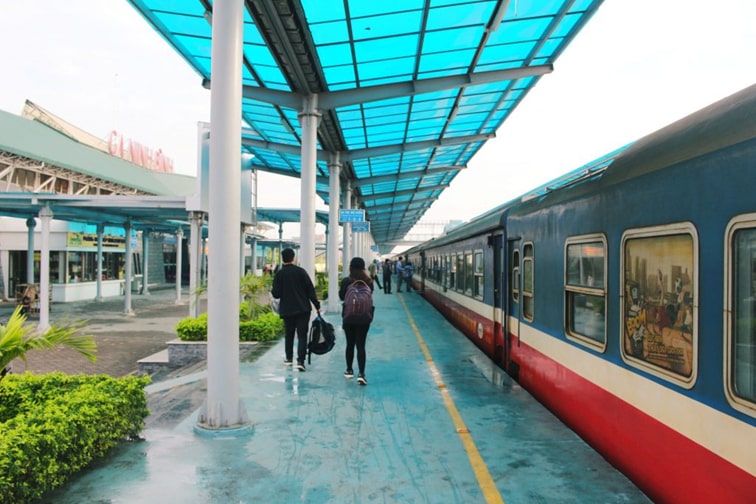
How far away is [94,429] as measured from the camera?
4621 mm

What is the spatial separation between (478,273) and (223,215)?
6440 millimetres

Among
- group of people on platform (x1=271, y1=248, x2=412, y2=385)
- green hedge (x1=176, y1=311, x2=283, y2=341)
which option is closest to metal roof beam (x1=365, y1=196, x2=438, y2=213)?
green hedge (x1=176, y1=311, x2=283, y2=341)

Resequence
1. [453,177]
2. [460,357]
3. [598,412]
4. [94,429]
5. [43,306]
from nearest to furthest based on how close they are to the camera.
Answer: [94,429] < [598,412] < [460,357] < [43,306] < [453,177]

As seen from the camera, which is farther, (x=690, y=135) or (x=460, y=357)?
(x=460, y=357)

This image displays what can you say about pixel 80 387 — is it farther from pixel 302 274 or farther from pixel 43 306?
pixel 43 306

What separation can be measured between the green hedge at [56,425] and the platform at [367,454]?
0.21m

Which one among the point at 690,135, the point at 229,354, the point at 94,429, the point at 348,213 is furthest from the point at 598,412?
the point at 348,213

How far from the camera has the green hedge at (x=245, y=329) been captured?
11.5 m

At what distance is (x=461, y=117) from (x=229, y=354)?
13413 mm

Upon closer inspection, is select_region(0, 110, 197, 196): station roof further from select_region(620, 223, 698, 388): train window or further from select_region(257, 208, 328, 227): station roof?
select_region(620, 223, 698, 388): train window

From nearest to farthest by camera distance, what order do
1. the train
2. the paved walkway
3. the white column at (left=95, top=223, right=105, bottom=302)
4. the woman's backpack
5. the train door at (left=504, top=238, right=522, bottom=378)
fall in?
the train
the woman's backpack
the train door at (left=504, top=238, right=522, bottom=378)
the paved walkway
the white column at (left=95, top=223, right=105, bottom=302)

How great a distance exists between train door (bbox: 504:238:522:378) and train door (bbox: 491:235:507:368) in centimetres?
22

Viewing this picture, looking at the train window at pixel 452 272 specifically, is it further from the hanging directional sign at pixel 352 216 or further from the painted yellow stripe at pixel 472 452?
the painted yellow stripe at pixel 472 452

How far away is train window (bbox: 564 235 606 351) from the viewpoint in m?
4.99
